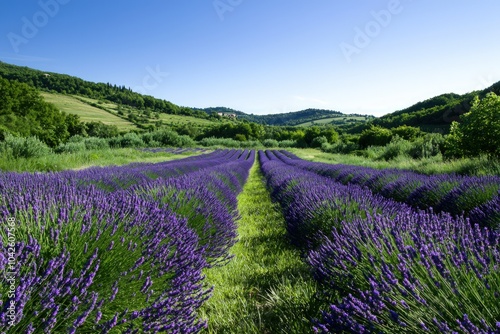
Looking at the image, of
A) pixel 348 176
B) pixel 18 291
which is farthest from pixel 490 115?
pixel 18 291

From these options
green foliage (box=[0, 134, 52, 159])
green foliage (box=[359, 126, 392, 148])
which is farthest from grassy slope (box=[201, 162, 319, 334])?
green foliage (box=[359, 126, 392, 148])

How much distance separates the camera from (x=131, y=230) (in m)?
1.78

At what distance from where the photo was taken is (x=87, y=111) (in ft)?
230

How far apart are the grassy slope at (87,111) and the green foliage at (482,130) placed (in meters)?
64.0

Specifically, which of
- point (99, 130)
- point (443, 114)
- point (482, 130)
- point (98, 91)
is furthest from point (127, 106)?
point (482, 130)

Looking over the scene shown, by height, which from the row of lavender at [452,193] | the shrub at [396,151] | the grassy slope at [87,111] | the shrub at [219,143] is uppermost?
the grassy slope at [87,111]

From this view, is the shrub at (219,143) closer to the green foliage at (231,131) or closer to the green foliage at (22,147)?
the green foliage at (231,131)

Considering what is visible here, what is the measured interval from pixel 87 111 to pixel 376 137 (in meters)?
67.2

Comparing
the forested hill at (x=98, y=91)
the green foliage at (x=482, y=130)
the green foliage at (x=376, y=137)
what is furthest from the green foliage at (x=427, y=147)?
the forested hill at (x=98, y=91)

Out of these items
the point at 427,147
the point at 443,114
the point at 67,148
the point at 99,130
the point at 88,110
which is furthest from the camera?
the point at 88,110

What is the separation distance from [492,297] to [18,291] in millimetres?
1613

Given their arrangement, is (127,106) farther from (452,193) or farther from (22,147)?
(452,193)

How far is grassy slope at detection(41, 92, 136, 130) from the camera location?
212ft

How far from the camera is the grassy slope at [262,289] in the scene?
6.06 ft
